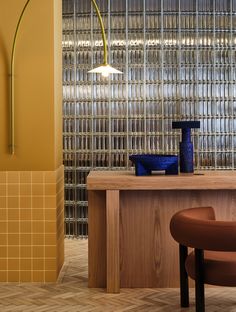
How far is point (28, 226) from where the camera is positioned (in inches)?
183

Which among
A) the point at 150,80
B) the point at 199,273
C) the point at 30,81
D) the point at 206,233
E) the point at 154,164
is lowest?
the point at 199,273

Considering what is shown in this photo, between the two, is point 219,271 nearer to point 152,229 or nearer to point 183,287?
point 183,287

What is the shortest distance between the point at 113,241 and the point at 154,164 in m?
0.67

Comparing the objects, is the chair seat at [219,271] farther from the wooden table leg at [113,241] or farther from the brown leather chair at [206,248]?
the wooden table leg at [113,241]

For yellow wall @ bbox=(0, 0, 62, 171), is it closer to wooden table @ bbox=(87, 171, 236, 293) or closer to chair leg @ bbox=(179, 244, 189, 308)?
wooden table @ bbox=(87, 171, 236, 293)

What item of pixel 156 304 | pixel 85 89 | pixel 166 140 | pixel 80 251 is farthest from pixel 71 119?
pixel 156 304

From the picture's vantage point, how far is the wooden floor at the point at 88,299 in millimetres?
3969

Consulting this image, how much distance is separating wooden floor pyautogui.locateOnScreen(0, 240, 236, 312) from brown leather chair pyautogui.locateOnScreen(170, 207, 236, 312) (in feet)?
1.68

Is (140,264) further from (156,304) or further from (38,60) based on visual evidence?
(38,60)

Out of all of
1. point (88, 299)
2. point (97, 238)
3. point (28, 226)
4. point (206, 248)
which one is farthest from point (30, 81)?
point (206, 248)

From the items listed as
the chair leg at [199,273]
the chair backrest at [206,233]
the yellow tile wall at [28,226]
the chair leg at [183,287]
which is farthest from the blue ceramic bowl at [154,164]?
the chair leg at [199,273]

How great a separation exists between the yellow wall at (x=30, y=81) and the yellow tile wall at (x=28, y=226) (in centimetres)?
13

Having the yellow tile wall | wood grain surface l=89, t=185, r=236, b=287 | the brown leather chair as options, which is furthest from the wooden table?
the brown leather chair

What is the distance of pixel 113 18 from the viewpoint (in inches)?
259
